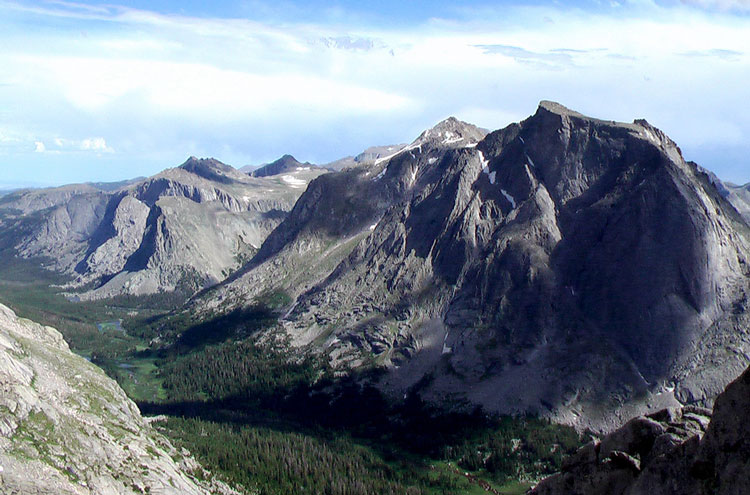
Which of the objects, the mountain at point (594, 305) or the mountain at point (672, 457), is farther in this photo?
the mountain at point (594, 305)

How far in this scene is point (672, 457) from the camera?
31531 millimetres

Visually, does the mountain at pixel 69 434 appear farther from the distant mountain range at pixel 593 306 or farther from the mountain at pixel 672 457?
the distant mountain range at pixel 593 306

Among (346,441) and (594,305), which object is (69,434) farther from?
(594,305)

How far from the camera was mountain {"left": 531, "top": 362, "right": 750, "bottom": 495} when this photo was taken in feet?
94.4

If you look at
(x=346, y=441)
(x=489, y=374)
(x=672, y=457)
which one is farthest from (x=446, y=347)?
(x=672, y=457)

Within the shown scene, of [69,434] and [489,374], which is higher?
[69,434]

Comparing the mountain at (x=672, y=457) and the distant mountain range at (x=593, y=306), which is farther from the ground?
the mountain at (x=672, y=457)

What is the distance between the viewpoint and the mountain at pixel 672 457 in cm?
2877

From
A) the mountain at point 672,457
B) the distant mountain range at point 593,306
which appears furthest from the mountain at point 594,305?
the mountain at point 672,457

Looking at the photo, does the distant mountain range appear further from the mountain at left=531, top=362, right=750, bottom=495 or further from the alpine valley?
the mountain at left=531, top=362, right=750, bottom=495

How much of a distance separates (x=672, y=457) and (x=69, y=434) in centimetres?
7770

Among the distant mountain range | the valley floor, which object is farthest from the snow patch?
the valley floor

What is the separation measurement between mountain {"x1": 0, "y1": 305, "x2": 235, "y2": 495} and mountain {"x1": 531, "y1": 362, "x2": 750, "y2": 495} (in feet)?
183

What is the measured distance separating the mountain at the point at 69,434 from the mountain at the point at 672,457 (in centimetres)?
5584
